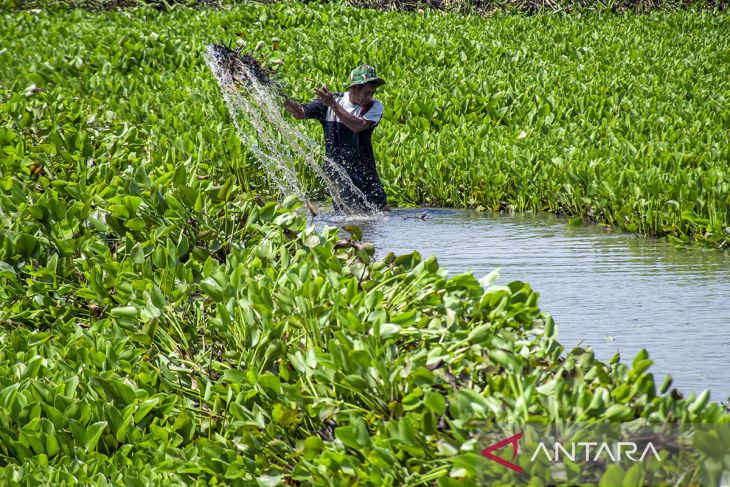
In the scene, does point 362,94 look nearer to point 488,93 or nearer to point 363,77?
point 363,77

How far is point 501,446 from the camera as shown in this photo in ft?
9.68

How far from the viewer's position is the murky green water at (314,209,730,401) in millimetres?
5375

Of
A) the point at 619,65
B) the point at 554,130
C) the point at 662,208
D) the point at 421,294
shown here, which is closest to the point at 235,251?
the point at 421,294

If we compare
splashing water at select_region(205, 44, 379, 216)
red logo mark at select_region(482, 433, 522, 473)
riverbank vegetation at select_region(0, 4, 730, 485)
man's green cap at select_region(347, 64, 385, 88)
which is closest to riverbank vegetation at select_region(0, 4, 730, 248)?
riverbank vegetation at select_region(0, 4, 730, 485)

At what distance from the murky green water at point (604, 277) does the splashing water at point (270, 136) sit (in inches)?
15.6

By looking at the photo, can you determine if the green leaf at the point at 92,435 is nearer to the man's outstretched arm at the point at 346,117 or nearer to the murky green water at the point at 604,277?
the murky green water at the point at 604,277

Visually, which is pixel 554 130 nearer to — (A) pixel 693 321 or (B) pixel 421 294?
(A) pixel 693 321

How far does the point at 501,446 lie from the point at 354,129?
6.36 meters

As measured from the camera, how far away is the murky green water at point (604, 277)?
538 centimetres

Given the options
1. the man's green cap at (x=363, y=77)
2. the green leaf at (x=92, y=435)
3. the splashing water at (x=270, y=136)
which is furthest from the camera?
the splashing water at (x=270, y=136)

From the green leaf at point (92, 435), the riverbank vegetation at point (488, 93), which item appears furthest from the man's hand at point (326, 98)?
the green leaf at point (92, 435)

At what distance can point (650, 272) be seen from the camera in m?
7.09

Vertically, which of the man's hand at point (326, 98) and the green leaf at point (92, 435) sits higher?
the man's hand at point (326, 98)

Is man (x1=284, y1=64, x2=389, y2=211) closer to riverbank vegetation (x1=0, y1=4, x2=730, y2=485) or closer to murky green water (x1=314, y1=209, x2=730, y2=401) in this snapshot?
murky green water (x1=314, y1=209, x2=730, y2=401)
